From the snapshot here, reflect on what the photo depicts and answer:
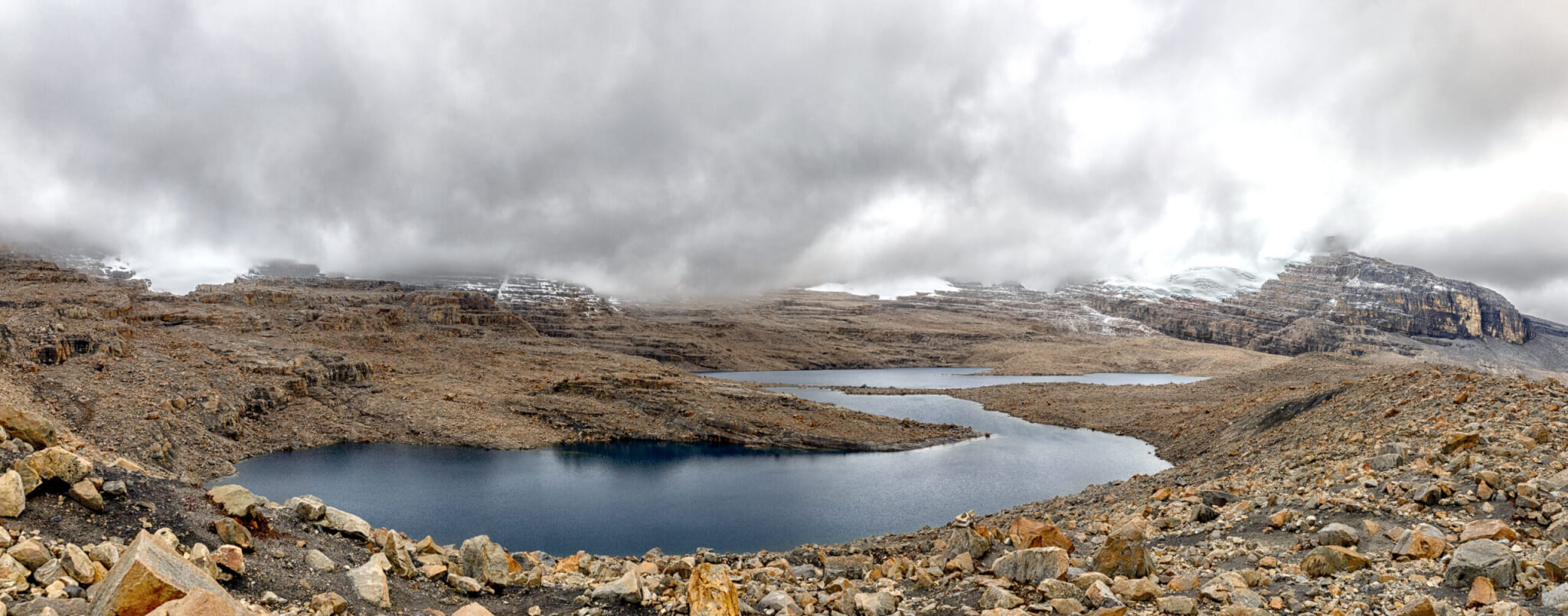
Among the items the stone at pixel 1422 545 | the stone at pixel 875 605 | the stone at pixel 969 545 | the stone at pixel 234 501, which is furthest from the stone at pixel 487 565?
the stone at pixel 1422 545

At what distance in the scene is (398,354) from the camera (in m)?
82.7

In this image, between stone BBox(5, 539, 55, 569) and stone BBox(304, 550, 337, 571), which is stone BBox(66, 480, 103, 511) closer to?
stone BBox(5, 539, 55, 569)

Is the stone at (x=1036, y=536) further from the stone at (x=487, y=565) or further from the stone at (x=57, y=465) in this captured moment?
the stone at (x=57, y=465)

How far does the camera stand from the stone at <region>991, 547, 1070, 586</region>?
36.1 feet

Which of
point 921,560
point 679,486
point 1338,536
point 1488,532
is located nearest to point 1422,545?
point 1488,532

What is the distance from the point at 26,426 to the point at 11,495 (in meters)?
3.51

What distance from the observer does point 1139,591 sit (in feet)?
32.1

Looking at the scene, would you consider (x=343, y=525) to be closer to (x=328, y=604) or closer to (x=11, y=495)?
(x=328, y=604)

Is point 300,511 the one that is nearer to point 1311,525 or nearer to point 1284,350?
point 1311,525

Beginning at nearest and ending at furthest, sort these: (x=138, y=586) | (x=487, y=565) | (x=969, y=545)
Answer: (x=138, y=586) < (x=487, y=565) < (x=969, y=545)

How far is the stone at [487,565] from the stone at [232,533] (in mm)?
3162

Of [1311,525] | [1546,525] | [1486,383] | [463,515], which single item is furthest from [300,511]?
[1486,383]

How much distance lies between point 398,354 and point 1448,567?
3660 inches

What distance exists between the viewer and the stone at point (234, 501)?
10.8m
